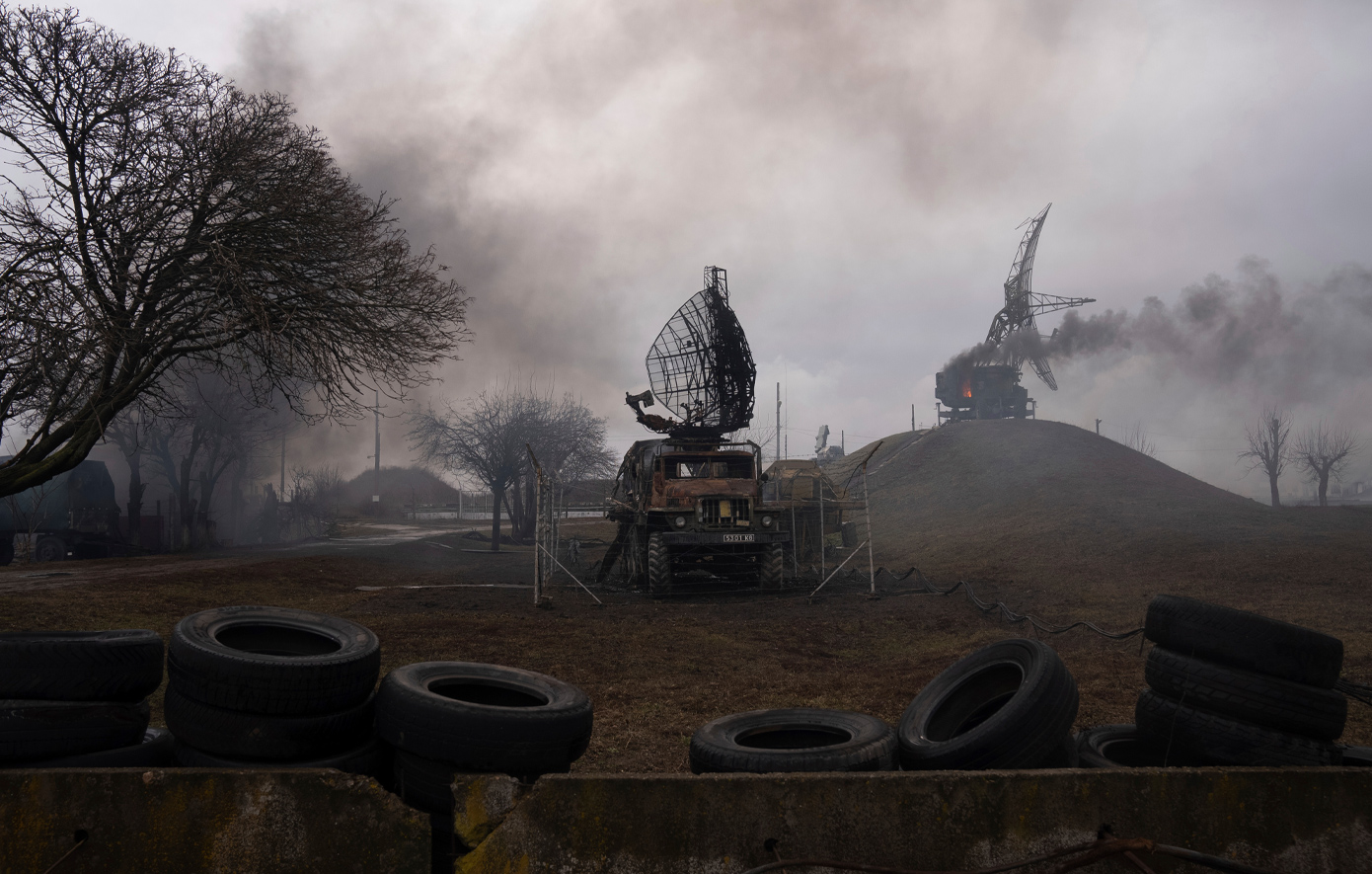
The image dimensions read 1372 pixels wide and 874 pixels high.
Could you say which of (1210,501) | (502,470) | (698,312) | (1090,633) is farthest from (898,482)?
(1090,633)

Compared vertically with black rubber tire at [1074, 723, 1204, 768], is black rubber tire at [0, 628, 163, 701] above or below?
above

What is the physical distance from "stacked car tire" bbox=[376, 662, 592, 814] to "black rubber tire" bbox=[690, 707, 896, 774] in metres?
0.63

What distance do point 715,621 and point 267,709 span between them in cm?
937

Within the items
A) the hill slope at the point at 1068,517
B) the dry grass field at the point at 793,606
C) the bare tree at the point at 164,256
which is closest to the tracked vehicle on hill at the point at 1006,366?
the hill slope at the point at 1068,517

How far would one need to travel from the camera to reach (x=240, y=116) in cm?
1110

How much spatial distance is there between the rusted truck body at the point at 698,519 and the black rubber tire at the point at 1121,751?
10.9 m

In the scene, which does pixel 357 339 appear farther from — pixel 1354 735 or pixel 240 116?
pixel 1354 735

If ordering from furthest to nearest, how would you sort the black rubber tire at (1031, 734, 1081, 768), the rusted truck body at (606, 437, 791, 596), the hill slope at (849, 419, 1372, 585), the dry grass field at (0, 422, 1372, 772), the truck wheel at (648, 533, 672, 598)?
the hill slope at (849, 419, 1372, 585) → the rusted truck body at (606, 437, 791, 596) → the truck wheel at (648, 533, 672, 598) → the dry grass field at (0, 422, 1372, 772) → the black rubber tire at (1031, 734, 1081, 768)

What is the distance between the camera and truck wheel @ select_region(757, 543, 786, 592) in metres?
15.4

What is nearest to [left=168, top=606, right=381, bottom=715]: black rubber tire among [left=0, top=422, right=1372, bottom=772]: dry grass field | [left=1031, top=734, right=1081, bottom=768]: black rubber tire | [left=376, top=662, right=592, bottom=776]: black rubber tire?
[left=376, top=662, right=592, bottom=776]: black rubber tire

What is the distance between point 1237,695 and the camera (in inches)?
140

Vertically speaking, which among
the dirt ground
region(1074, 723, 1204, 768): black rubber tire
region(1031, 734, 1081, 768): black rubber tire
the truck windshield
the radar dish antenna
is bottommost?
the dirt ground

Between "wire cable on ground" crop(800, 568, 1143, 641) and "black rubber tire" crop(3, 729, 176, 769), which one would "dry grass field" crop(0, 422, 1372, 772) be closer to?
"wire cable on ground" crop(800, 568, 1143, 641)

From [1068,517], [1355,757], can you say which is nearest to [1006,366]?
[1068,517]
